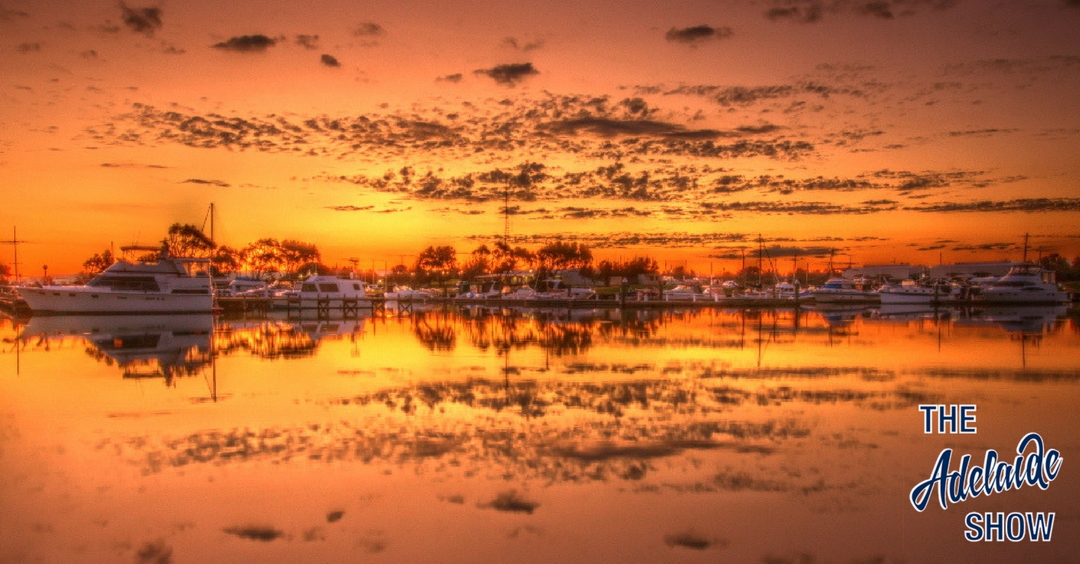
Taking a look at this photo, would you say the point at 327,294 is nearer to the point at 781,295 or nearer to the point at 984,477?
the point at 781,295

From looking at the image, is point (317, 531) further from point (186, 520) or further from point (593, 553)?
point (593, 553)

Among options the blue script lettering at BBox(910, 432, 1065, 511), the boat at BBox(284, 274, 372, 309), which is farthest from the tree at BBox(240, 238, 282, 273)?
the blue script lettering at BBox(910, 432, 1065, 511)

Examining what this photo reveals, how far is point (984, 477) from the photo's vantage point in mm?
11156

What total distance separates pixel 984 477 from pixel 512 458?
22.1ft

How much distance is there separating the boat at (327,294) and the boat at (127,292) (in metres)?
12.4

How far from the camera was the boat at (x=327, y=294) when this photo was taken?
238 ft

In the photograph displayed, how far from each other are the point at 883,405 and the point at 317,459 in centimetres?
1173

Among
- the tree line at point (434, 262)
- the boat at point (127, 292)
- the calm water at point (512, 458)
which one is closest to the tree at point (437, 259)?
the tree line at point (434, 262)

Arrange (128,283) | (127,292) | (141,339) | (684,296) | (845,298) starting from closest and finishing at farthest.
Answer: (141,339) < (127,292) < (128,283) < (845,298) < (684,296)

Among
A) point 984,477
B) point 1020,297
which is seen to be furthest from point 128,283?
point 1020,297

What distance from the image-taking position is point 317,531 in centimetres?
935

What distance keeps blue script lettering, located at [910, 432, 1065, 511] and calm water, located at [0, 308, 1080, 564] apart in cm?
24

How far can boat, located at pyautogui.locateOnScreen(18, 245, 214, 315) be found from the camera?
2250 inches

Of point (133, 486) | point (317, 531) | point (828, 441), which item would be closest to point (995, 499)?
point (828, 441)
